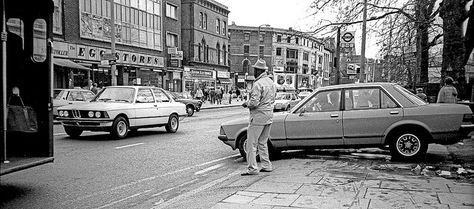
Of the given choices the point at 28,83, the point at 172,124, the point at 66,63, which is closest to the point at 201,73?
the point at 66,63

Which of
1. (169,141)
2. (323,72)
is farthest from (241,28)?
(169,141)

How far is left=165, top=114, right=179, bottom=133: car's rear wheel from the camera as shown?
1471cm

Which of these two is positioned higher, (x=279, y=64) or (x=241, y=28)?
(x=241, y=28)

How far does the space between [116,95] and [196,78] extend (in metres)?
37.2

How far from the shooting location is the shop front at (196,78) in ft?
159

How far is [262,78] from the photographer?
730cm

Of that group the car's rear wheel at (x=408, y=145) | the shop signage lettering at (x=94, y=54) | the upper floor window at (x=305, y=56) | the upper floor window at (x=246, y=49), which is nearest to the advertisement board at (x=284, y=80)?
the shop signage lettering at (x=94, y=54)

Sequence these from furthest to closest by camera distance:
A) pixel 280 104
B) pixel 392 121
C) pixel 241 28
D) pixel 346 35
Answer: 1. pixel 241 28
2. pixel 280 104
3. pixel 346 35
4. pixel 392 121

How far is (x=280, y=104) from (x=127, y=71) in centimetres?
1882

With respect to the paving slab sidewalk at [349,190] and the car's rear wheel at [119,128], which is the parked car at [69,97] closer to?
the car's rear wheel at [119,128]

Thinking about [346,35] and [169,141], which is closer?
[169,141]

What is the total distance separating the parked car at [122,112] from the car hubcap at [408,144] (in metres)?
7.89

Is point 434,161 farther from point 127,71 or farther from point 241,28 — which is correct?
point 241,28

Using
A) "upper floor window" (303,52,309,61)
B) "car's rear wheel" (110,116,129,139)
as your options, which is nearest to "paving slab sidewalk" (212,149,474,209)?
"car's rear wheel" (110,116,129,139)
